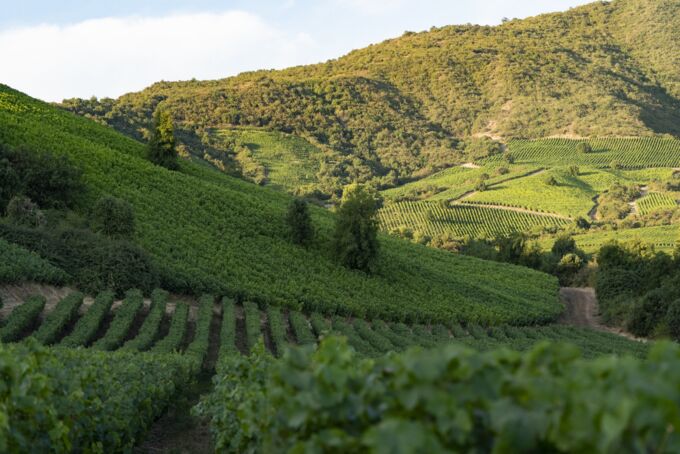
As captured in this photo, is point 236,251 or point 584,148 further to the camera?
point 584,148

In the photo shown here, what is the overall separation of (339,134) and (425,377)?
169 m

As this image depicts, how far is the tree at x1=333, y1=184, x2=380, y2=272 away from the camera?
42.8 metres

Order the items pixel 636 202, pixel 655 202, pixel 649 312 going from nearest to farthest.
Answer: pixel 649 312
pixel 655 202
pixel 636 202

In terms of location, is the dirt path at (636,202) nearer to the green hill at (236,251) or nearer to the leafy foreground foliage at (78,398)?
the green hill at (236,251)

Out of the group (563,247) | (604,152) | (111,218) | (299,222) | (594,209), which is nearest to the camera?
(111,218)

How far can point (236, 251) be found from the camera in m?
39.5

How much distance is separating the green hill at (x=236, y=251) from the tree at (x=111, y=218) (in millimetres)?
1495

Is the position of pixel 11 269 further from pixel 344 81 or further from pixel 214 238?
pixel 344 81

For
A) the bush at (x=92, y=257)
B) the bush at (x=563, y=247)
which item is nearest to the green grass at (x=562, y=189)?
the bush at (x=563, y=247)

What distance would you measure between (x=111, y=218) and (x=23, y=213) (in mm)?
4054

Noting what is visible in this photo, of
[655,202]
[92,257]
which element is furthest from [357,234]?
[655,202]

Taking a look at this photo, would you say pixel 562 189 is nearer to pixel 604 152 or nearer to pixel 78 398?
pixel 604 152

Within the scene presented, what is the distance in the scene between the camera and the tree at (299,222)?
43.8m

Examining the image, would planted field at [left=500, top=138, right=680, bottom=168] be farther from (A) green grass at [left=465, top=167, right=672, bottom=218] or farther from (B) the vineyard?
(B) the vineyard
